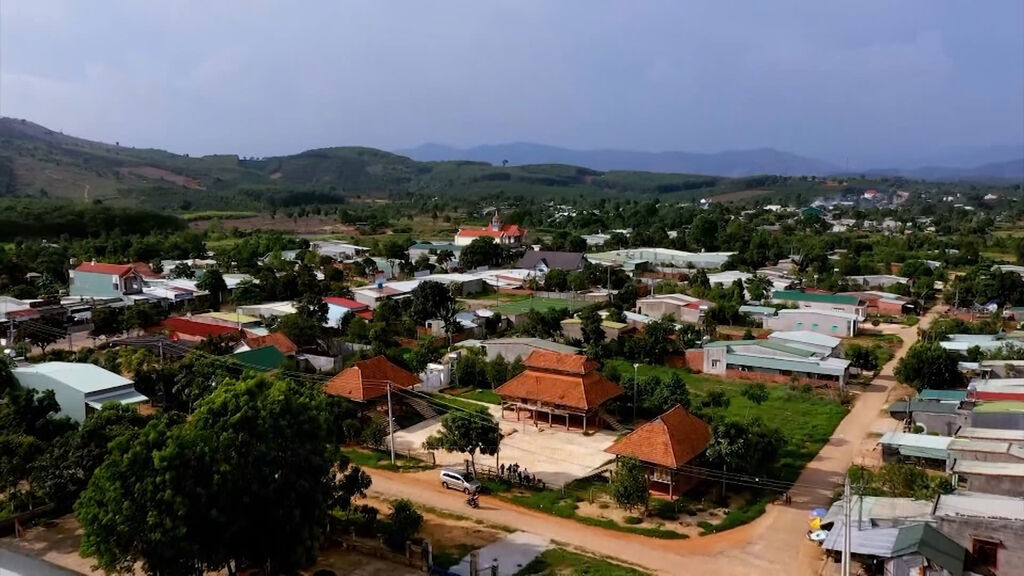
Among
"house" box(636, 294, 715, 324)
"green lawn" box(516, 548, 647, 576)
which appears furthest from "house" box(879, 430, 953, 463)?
"house" box(636, 294, 715, 324)

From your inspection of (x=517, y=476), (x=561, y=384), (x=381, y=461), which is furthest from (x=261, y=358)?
(x=517, y=476)

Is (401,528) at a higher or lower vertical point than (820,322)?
higher

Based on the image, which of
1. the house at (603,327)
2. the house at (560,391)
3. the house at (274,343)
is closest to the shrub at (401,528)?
the house at (560,391)

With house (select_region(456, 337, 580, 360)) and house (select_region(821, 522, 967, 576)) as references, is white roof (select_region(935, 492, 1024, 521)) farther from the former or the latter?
house (select_region(456, 337, 580, 360))

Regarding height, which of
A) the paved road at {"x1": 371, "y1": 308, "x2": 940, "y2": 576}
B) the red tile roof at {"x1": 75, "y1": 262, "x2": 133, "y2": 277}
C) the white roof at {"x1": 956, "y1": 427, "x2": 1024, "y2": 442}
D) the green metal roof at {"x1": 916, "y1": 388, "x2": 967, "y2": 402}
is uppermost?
Result: the red tile roof at {"x1": 75, "y1": 262, "x2": 133, "y2": 277}

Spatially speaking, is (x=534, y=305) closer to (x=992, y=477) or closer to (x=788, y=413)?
(x=788, y=413)
